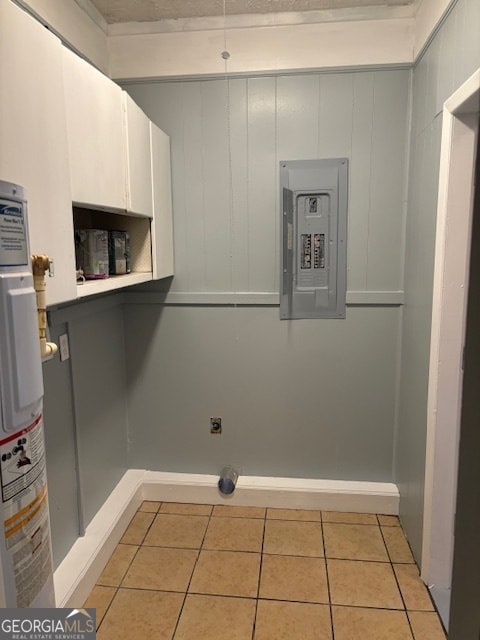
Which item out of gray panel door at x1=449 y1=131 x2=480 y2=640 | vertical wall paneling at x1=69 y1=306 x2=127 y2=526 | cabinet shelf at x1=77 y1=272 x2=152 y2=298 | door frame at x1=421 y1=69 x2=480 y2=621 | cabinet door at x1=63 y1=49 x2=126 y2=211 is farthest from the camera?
vertical wall paneling at x1=69 y1=306 x2=127 y2=526

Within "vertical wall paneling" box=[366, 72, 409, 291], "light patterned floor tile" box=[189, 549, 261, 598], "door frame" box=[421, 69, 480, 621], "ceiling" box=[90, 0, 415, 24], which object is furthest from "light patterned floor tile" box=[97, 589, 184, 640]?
"ceiling" box=[90, 0, 415, 24]

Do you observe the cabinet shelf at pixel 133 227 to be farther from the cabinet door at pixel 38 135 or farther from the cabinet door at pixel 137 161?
the cabinet door at pixel 38 135

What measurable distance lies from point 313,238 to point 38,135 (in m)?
1.45

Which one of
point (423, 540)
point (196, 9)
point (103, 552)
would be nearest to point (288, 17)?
point (196, 9)

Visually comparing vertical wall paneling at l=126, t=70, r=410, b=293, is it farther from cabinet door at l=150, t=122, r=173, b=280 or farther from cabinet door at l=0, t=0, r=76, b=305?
cabinet door at l=0, t=0, r=76, b=305

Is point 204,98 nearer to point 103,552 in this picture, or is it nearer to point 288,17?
point 288,17

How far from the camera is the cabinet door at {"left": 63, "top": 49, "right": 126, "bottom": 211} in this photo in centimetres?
134

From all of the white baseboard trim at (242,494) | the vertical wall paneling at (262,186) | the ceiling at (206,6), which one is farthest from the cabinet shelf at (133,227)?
the white baseboard trim at (242,494)

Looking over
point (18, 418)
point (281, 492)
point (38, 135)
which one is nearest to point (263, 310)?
point (281, 492)

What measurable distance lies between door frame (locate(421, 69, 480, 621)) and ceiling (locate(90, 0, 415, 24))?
870 millimetres

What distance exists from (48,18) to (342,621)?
8.51 feet

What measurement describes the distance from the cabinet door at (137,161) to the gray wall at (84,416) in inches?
20.8

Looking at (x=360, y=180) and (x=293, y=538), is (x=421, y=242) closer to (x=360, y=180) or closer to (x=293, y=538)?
(x=360, y=180)

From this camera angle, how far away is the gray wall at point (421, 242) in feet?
5.29
